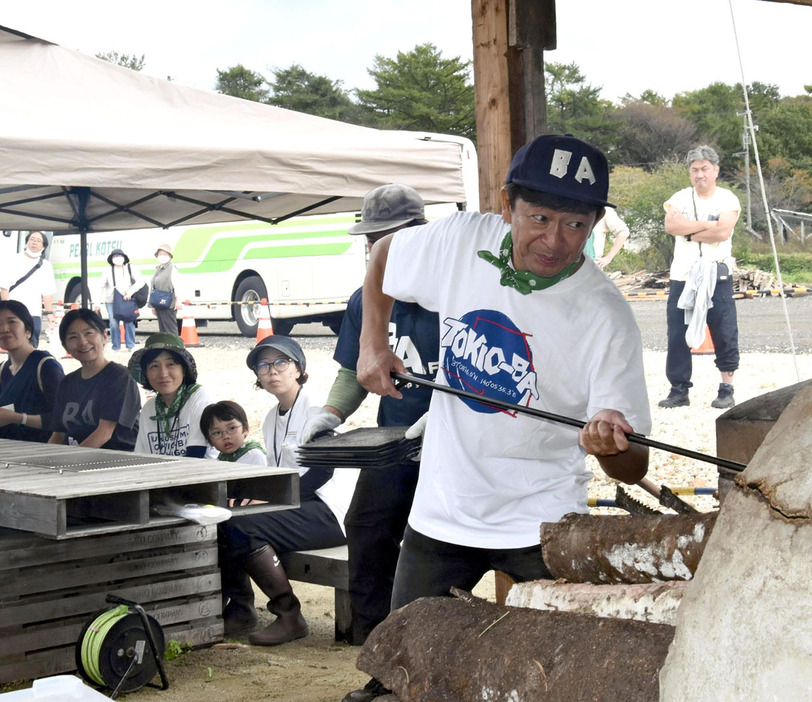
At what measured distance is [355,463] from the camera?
3.15m

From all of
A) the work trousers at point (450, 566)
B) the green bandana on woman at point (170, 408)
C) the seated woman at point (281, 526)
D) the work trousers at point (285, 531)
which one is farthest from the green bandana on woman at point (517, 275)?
the green bandana on woman at point (170, 408)

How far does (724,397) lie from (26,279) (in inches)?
339

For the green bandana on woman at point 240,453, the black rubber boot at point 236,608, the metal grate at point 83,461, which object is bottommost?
the black rubber boot at point 236,608

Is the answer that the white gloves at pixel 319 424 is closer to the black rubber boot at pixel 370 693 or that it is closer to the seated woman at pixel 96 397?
the black rubber boot at pixel 370 693

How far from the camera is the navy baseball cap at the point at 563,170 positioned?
2248 mm

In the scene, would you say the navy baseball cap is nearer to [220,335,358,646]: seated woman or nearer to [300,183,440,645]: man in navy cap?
[300,183,440,645]: man in navy cap

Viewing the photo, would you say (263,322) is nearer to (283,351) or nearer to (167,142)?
(283,351)

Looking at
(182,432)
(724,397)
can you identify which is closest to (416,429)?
(182,432)

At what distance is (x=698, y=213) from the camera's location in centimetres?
879

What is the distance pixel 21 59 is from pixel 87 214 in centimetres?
261

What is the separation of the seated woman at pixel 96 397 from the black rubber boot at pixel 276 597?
1612mm

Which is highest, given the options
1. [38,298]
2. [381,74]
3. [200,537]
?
[381,74]

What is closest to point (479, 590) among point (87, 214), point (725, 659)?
point (725, 659)

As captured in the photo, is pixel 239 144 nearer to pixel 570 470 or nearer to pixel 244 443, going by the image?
pixel 244 443
